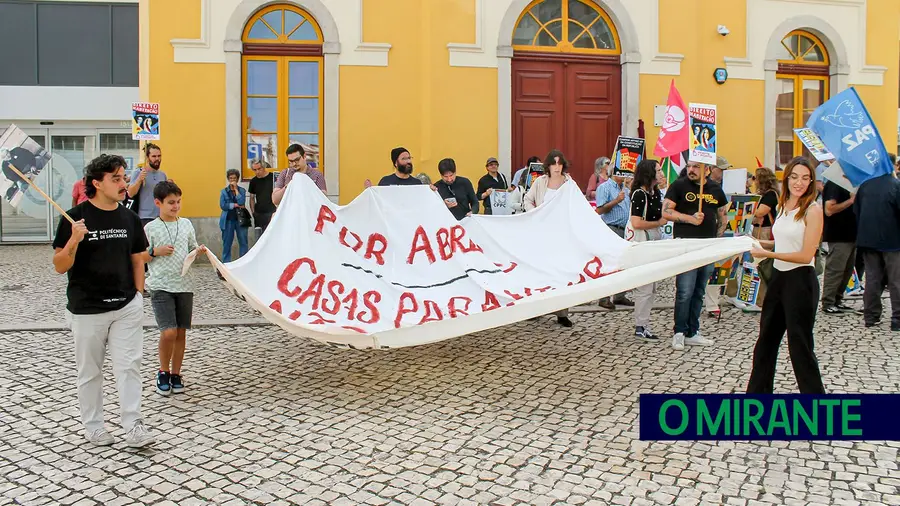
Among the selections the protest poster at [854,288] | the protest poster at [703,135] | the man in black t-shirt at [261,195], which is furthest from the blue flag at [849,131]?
the man in black t-shirt at [261,195]

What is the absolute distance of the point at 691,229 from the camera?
7.55 m

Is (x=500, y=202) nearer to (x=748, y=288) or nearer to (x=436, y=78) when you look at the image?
(x=436, y=78)

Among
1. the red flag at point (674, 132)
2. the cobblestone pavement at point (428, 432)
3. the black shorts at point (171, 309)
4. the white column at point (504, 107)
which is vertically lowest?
the cobblestone pavement at point (428, 432)

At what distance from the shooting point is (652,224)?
25.7 ft

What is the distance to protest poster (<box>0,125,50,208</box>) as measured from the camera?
5020 mm

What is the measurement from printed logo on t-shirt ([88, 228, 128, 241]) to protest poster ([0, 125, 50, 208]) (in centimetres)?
80

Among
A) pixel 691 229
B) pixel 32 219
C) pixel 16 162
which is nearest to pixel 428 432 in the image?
pixel 16 162

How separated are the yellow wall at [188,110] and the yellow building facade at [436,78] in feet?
0.07

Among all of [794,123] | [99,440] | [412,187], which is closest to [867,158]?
[412,187]

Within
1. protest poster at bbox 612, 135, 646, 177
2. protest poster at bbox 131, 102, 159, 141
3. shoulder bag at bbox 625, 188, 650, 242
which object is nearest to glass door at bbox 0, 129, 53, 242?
protest poster at bbox 131, 102, 159, 141

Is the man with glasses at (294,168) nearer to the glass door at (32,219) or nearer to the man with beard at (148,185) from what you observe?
the man with beard at (148,185)

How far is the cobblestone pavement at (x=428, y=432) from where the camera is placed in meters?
3.98

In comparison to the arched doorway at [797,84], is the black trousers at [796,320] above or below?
below

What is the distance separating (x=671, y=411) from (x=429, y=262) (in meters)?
4.60
